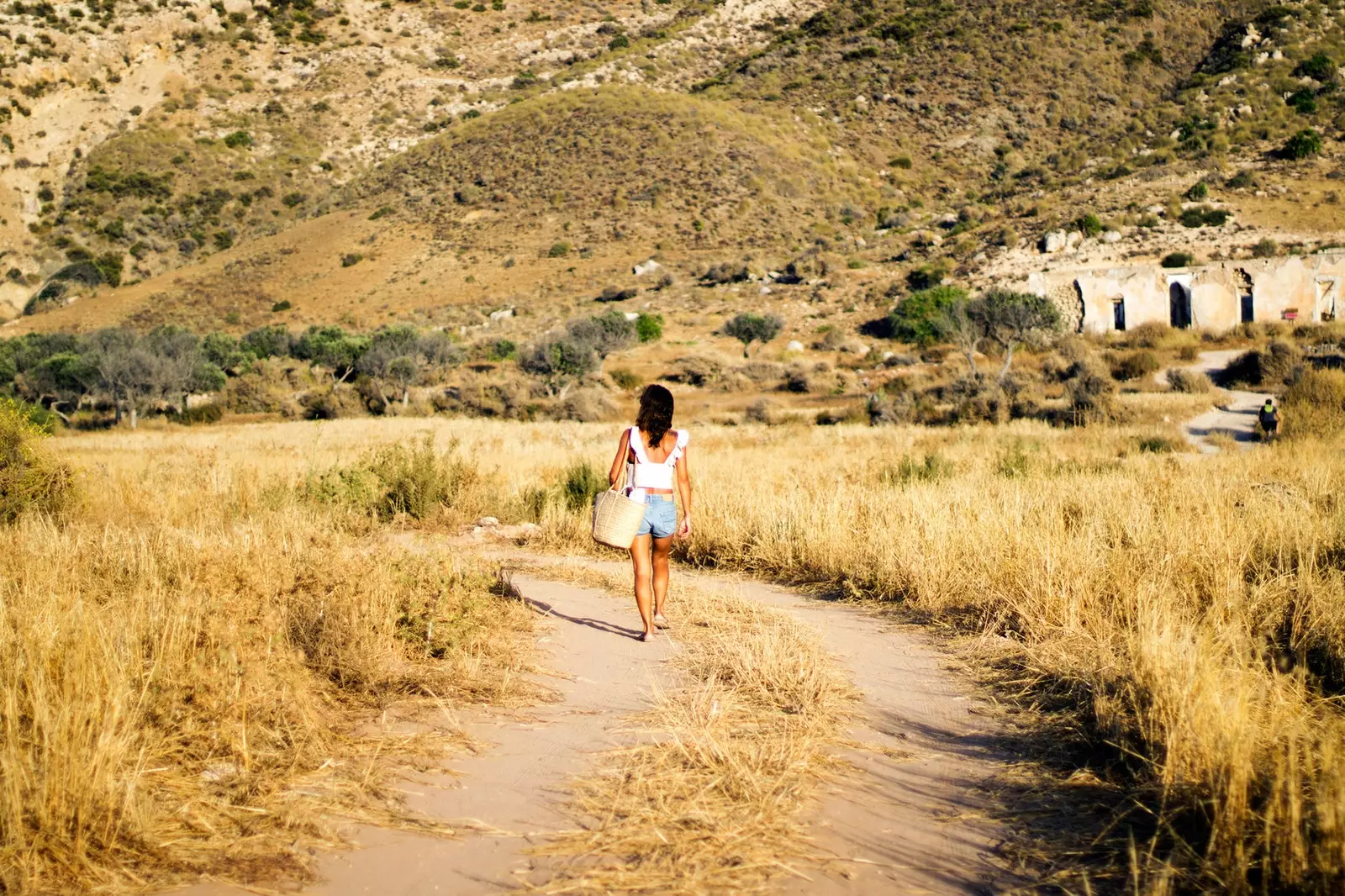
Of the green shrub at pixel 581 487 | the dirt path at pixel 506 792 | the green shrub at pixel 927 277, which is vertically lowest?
the dirt path at pixel 506 792

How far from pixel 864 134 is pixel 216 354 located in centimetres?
5222

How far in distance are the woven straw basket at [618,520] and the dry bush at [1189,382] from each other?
85.4 feet

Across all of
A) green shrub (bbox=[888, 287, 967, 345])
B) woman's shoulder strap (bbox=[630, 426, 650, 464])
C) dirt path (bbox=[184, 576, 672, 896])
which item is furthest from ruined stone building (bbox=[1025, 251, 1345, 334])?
dirt path (bbox=[184, 576, 672, 896])

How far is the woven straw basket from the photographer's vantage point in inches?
259

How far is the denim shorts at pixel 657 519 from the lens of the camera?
6840mm

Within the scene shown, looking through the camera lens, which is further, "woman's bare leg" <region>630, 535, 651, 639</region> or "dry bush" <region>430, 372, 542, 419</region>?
"dry bush" <region>430, 372, 542, 419</region>

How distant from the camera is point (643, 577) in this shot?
22.3 feet

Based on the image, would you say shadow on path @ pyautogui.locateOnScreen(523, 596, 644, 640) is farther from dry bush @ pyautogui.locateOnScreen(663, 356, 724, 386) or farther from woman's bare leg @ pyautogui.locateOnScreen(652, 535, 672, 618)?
dry bush @ pyautogui.locateOnScreen(663, 356, 724, 386)

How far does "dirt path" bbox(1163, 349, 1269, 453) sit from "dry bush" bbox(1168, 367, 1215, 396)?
720 mm

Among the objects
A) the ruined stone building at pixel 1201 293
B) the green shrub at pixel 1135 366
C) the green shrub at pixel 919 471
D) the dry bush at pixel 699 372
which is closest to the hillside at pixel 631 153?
the ruined stone building at pixel 1201 293

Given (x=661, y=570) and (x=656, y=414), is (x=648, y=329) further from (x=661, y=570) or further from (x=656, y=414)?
(x=656, y=414)

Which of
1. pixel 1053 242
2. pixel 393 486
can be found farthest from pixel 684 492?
pixel 1053 242

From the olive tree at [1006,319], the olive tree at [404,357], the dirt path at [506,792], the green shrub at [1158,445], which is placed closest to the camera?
the dirt path at [506,792]

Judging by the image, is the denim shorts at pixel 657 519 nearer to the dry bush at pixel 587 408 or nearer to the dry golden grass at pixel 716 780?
the dry golden grass at pixel 716 780
